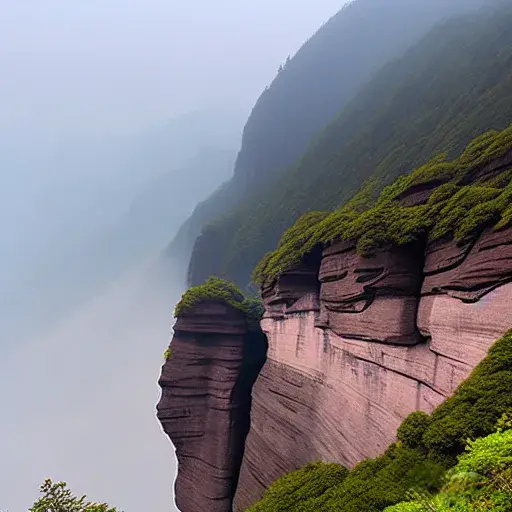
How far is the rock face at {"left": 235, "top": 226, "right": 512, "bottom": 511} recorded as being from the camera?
648cm

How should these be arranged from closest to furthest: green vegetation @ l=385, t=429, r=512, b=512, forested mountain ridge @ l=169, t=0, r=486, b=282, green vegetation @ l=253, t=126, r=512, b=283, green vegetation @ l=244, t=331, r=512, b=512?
green vegetation @ l=385, t=429, r=512, b=512 < green vegetation @ l=244, t=331, r=512, b=512 < green vegetation @ l=253, t=126, r=512, b=283 < forested mountain ridge @ l=169, t=0, r=486, b=282

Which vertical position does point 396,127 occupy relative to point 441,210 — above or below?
above

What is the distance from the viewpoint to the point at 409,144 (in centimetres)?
2102

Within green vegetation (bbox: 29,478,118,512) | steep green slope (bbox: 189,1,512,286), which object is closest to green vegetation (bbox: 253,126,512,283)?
steep green slope (bbox: 189,1,512,286)

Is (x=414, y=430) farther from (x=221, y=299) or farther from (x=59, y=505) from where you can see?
(x=221, y=299)

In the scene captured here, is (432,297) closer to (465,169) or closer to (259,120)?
(465,169)

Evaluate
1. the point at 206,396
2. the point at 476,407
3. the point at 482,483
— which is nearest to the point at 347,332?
the point at 476,407

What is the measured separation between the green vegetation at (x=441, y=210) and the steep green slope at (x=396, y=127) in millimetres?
7737

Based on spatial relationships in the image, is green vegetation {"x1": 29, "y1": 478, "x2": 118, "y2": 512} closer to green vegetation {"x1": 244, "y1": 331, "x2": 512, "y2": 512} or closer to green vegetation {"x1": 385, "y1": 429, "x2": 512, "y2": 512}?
green vegetation {"x1": 244, "y1": 331, "x2": 512, "y2": 512}

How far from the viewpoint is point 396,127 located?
26.3m

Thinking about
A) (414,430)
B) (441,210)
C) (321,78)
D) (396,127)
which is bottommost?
(414,430)

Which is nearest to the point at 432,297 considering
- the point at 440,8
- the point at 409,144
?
the point at 409,144

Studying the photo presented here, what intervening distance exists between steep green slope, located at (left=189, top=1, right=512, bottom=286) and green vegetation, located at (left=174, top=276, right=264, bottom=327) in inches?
331

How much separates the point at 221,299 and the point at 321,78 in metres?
51.6
